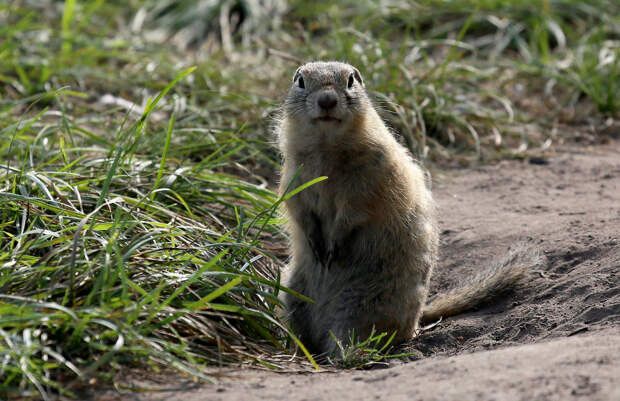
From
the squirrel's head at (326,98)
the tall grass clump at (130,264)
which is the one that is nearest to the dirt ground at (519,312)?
the tall grass clump at (130,264)

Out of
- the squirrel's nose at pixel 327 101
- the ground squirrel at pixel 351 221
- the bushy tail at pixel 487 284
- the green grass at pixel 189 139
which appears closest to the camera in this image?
the green grass at pixel 189 139

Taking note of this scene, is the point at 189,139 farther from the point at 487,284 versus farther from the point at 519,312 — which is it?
the point at 519,312

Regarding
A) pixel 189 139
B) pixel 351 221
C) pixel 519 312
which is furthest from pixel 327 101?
pixel 189 139

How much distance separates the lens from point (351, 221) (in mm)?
4512

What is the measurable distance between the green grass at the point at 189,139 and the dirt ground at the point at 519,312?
325 mm

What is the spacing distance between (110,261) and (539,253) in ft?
9.18

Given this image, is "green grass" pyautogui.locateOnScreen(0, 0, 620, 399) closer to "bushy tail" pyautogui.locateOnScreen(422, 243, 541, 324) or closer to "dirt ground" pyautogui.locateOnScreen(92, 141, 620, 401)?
"dirt ground" pyautogui.locateOnScreen(92, 141, 620, 401)

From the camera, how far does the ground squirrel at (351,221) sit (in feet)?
14.6

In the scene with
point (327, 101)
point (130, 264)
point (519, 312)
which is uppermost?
point (327, 101)

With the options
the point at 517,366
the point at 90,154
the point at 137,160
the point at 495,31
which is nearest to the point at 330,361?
the point at 517,366

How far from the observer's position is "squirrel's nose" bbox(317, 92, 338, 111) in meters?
4.31

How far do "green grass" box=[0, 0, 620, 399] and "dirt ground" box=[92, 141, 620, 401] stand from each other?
1.07ft

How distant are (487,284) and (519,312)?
30cm

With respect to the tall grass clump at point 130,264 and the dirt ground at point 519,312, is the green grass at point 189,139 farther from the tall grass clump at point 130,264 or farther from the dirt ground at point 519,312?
the dirt ground at point 519,312
